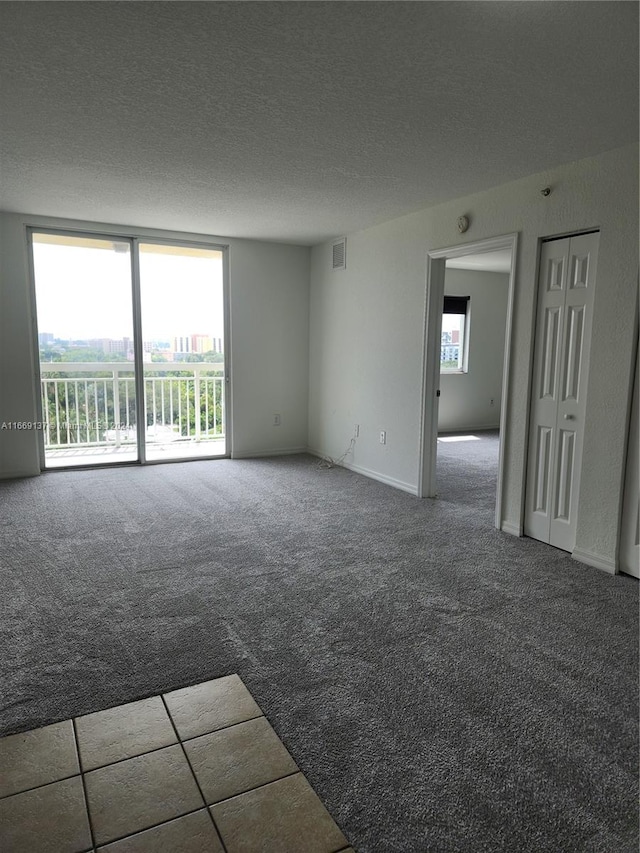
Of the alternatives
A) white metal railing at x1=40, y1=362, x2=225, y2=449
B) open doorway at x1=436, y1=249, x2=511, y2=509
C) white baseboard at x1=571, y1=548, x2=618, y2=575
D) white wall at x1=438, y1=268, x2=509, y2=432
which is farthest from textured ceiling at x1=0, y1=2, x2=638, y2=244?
white wall at x1=438, y1=268, x2=509, y2=432

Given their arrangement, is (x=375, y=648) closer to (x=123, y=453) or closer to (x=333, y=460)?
(x=333, y=460)

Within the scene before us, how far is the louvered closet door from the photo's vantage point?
3252 mm

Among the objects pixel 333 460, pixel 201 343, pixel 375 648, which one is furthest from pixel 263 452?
pixel 375 648

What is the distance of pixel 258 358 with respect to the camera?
20.2 feet

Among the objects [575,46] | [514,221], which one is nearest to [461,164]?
[514,221]

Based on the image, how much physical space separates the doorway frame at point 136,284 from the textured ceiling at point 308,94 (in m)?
1.02

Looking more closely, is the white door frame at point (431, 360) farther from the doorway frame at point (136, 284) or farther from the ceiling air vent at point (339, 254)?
the doorway frame at point (136, 284)

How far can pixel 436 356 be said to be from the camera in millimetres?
4586

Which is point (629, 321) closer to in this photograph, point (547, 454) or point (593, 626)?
point (547, 454)

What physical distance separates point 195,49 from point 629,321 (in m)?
2.47

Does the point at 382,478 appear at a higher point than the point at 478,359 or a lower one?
lower

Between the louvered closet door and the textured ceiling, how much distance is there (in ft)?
2.06

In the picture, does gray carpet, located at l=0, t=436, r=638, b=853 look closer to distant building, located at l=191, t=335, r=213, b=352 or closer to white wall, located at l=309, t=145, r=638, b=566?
white wall, located at l=309, t=145, r=638, b=566

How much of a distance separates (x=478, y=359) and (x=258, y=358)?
382 cm
